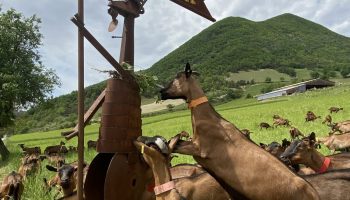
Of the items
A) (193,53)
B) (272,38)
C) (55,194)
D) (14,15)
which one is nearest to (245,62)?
(193,53)

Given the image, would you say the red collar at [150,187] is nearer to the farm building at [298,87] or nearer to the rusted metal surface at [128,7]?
the rusted metal surface at [128,7]

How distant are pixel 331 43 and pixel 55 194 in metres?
186

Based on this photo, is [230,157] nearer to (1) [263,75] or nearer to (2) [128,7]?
(2) [128,7]

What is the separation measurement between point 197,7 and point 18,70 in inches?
1310

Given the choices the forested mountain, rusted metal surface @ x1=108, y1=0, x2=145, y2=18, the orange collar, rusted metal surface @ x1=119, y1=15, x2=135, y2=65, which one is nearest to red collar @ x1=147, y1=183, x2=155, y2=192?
the orange collar

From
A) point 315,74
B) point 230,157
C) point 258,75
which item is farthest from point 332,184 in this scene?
point 315,74

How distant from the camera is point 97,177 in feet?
22.0

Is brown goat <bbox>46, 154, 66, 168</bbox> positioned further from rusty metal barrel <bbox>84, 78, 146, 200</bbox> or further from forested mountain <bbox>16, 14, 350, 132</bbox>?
forested mountain <bbox>16, 14, 350, 132</bbox>

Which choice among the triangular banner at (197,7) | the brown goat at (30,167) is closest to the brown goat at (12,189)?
the brown goat at (30,167)

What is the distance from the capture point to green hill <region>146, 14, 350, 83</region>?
442ft

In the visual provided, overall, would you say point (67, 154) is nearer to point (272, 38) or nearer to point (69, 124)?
point (69, 124)

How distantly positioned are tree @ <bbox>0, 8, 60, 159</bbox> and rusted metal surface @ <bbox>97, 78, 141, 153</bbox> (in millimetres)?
30718

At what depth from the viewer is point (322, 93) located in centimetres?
6209

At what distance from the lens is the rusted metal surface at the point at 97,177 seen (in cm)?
657
